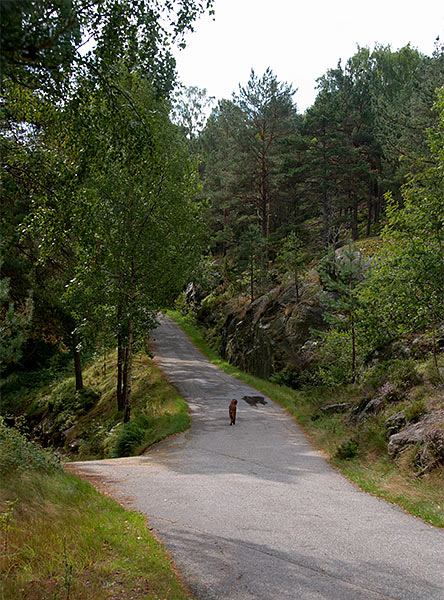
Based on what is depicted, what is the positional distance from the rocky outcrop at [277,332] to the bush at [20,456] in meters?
18.0

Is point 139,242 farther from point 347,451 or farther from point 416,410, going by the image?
point 416,410

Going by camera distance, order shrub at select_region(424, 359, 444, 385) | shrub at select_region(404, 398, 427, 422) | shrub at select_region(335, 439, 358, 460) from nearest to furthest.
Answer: shrub at select_region(404, 398, 427, 422)
shrub at select_region(335, 439, 358, 460)
shrub at select_region(424, 359, 444, 385)

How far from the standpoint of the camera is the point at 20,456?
248 inches

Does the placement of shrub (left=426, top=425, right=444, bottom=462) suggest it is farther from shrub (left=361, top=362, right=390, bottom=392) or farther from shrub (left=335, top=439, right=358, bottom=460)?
shrub (left=361, top=362, right=390, bottom=392)

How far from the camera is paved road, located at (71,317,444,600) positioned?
14.6ft

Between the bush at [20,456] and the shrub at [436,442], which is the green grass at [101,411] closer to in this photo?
the bush at [20,456]

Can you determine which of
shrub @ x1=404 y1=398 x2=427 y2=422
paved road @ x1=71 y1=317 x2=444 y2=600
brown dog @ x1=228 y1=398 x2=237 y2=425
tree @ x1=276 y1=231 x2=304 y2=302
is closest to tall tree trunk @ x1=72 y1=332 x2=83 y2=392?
brown dog @ x1=228 y1=398 x2=237 y2=425

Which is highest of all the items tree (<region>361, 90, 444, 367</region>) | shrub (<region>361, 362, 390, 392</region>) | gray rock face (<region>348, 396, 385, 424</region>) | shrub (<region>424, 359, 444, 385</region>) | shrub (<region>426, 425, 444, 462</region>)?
tree (<region>361, 90, 444, 367</region>)

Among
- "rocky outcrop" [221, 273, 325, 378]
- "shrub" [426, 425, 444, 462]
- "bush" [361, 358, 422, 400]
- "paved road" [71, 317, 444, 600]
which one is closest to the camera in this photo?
"paved road" [71, 317, 444, 600]

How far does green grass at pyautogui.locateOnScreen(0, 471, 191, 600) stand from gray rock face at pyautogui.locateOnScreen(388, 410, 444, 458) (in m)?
6.32

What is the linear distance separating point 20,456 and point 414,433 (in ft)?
26.6

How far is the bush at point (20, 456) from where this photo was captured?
19.4 ft

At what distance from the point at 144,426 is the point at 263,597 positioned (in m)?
12.5

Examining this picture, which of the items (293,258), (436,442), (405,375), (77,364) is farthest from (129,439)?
(293,258)
